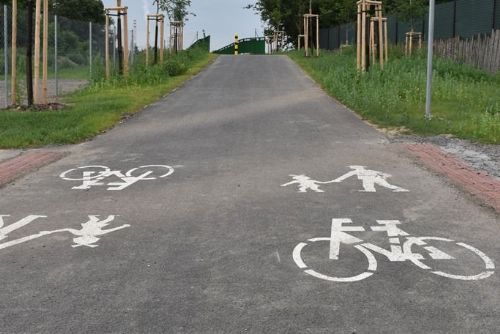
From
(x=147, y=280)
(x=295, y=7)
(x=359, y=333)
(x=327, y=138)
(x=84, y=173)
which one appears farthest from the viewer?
(x=295, y=7)

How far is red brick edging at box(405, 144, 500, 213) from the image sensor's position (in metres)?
6.78

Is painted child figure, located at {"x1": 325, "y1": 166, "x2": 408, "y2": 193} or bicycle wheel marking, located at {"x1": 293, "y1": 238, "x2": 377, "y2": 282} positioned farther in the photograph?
painted child figure, located at {"x1": 325, "y1": 166, "x2": 408, "y2": 193}

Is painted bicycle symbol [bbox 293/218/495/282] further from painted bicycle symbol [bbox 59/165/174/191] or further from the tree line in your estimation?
the tree line

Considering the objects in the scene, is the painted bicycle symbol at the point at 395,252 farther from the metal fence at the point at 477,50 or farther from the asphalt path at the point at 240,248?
the metal fence at the point at 477,50

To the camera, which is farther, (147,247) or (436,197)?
(436,197)

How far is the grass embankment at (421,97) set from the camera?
11.8 metres

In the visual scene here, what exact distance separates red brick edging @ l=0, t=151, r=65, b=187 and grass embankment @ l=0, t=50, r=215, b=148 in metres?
1.07

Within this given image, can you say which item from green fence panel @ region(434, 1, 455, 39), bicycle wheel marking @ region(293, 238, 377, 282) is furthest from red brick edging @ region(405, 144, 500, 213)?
green fence panel @ region(434, 1, 455, 39)

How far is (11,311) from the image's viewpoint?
3.86 meters

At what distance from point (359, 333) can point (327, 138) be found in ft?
26.0

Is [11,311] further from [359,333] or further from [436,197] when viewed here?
[436,197]

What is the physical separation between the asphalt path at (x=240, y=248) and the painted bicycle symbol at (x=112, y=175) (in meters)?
0.07

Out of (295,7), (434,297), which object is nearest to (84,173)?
(434,297)

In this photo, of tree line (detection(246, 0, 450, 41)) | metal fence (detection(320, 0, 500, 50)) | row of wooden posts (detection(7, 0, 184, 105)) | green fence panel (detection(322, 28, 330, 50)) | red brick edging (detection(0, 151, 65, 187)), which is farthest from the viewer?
green fence panel (detection(322, 28, 330, 50))
